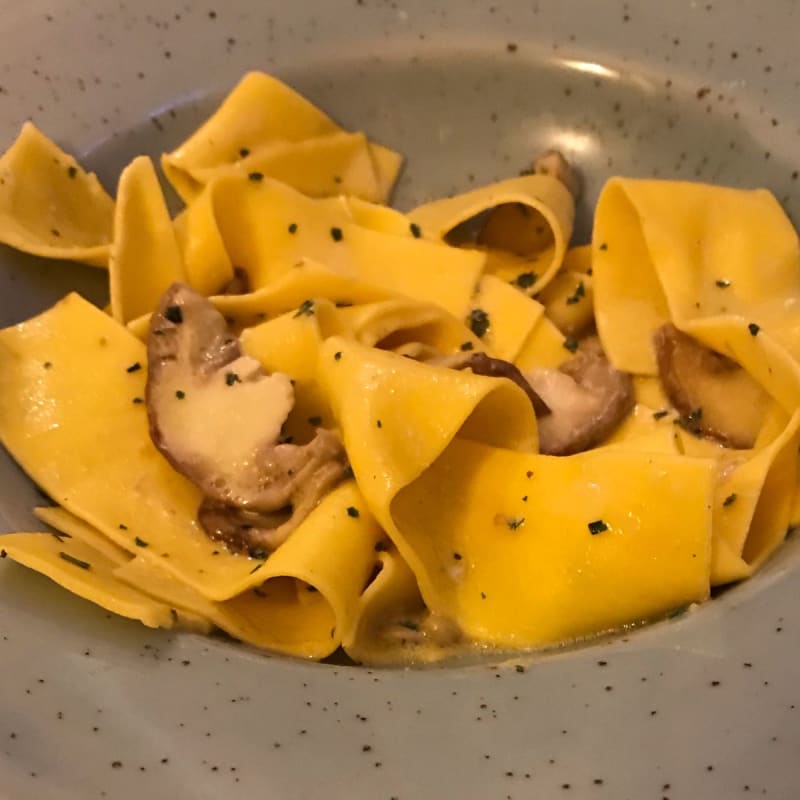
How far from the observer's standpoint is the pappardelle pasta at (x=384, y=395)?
2043 mm

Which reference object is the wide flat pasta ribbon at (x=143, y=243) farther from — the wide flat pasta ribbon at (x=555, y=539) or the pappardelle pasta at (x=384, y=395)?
the wide flat pasta ribbon at (x=555, y=539)

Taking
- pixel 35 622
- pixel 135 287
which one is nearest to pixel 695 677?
pixel 35 622

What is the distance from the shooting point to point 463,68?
9.79 feet

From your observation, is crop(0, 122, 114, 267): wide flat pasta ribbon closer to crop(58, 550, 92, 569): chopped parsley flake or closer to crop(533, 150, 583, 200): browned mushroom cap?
crop(58, 550, 92, 569): chopped parsley flake

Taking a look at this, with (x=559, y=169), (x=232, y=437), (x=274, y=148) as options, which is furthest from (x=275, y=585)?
(x=559, y=169)

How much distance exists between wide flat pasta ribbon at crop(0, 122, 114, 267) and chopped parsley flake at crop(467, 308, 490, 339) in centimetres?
100

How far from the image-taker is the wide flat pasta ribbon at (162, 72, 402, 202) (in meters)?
2.81

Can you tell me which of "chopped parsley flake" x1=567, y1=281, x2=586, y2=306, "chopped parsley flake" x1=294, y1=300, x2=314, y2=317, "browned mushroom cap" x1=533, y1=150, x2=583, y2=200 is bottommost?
"chopped parsley flake" x1=567, y1=281, x2=586, y2=306

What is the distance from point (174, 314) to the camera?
241 cm

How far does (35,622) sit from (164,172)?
4.92 feet

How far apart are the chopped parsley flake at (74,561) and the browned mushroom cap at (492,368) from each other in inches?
36.7

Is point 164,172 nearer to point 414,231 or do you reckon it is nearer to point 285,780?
point 414,231

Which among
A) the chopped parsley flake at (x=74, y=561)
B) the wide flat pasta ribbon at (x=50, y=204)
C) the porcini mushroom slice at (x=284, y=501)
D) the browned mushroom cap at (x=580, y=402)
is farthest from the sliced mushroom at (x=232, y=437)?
the browned mushroom cap at (x=580, y=402)

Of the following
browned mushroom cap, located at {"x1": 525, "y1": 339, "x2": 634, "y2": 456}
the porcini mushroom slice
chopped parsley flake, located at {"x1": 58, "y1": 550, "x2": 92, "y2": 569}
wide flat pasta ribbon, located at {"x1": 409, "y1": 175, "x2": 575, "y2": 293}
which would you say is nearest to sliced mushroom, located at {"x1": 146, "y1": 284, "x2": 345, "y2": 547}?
the porcini mushroom slice
